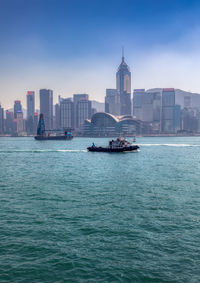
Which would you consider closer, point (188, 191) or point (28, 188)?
point (188, 191)

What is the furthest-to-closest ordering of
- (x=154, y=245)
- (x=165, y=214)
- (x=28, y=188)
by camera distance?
(x=28, y=188)
(x=165, y=214)
(x=154, y=245)

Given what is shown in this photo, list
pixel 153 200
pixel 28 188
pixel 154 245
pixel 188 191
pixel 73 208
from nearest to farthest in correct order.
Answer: pixel 154 245
pixel 73 208
pixel 153 200
pixel 188 191
pixel 28 188

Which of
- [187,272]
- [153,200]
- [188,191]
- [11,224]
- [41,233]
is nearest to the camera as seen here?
[187,272]

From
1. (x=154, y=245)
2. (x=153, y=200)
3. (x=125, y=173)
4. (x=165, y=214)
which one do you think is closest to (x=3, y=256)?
(x=154, y=245)

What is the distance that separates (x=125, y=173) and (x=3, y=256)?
39354 millimetres

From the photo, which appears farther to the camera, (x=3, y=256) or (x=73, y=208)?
(x=73, y=208)

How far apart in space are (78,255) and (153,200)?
16.2 meters

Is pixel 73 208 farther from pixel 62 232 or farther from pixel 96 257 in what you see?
pixel 96 257

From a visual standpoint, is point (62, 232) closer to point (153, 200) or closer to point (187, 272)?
point (187, 272)

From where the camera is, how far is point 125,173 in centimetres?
5616

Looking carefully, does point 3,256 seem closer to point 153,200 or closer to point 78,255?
point 78,255

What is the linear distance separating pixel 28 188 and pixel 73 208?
14.1 m

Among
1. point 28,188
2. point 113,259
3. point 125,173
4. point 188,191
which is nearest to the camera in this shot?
point 113,259

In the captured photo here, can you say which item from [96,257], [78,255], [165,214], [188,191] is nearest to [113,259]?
[96,257]
